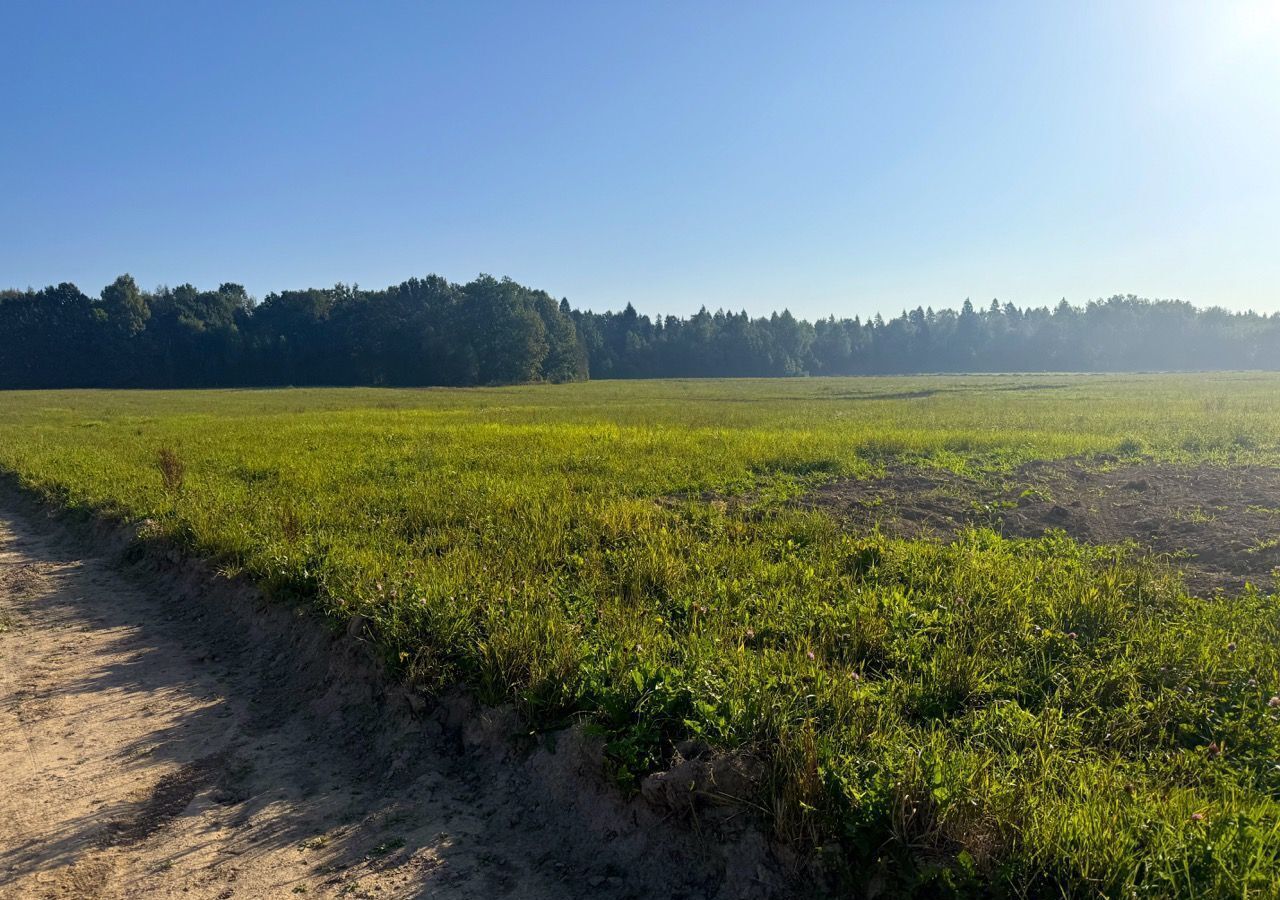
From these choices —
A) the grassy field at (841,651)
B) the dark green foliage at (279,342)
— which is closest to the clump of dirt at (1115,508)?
the grassy field at (841,651)

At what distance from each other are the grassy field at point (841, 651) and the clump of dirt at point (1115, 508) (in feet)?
1.98

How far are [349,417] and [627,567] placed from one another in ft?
81.4

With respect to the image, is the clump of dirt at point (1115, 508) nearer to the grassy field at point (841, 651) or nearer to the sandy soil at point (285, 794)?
the grassy field at point (841, 651)

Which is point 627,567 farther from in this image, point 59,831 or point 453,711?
point 59,831

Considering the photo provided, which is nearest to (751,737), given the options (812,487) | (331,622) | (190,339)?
(331,622)

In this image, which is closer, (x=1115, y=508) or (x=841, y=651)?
(x=841, y=651)

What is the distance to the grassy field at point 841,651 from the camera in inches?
113

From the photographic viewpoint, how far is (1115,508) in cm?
959

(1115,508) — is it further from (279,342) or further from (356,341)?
(279,342)

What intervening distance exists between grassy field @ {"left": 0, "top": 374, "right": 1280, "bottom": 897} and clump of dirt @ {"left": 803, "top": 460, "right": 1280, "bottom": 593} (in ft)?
1.98

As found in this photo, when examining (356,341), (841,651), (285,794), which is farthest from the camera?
(356,341)

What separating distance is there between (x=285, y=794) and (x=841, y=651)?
3526 millimetres

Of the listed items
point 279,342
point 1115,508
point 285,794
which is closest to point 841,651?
point 285,794

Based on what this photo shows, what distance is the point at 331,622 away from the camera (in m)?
5.77
